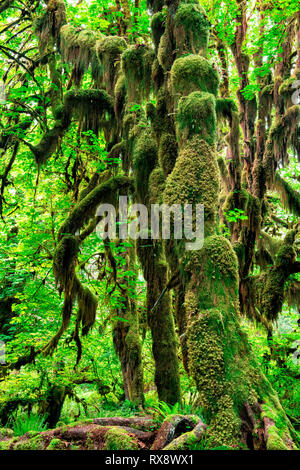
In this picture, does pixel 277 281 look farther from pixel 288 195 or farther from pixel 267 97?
pixel 267 97

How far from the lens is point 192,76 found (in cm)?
514

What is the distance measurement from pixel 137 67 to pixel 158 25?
0.84 meters

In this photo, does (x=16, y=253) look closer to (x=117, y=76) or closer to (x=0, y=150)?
(x=0, y=150)

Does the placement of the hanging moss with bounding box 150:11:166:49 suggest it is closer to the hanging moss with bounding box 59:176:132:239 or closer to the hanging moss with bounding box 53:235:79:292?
the hanging moss with bounding box 59:176:132:239

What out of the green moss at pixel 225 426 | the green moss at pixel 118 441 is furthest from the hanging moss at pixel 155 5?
the green moss at pixel 118 441

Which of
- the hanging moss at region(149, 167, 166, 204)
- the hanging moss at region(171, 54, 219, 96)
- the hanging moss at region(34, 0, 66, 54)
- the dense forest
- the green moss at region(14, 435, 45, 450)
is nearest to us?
the green moss at region(14, 435, 45, 450)

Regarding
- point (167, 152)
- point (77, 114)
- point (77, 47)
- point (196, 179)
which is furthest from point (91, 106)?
point (196, 179)

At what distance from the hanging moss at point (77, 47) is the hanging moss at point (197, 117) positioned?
4.47m

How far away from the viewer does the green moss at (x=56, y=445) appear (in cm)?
326

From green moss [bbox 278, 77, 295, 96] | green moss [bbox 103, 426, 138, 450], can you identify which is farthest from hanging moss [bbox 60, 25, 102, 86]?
green moss [bbox 103, 426, 138, 450]

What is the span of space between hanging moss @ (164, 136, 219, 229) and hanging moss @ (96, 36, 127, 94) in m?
4.35

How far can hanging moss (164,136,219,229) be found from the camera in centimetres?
459

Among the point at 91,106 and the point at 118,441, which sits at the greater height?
the point at 91,106

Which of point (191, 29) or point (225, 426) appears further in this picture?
point (191, 29)
